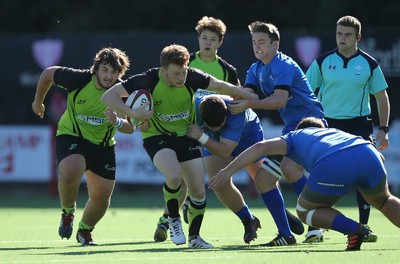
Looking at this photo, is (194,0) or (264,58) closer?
(264,58)

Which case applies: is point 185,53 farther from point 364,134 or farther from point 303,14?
point 303,14

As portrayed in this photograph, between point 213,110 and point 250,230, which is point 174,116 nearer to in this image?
point 213,110

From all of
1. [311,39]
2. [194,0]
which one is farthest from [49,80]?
[194,0]

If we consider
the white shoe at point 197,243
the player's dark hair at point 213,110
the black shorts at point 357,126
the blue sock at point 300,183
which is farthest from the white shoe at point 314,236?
the player's dark hair at point 213,110

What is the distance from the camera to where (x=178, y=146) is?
33.0 feet

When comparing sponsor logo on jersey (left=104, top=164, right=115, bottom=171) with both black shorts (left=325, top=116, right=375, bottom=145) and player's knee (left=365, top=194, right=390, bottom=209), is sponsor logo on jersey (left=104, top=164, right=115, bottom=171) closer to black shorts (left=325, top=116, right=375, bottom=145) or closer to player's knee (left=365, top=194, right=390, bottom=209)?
black shorts (left=325, top=116, right=375, bottom=145)

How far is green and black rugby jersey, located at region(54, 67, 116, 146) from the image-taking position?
10.6 m

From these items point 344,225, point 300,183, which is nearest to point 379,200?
point 344,225

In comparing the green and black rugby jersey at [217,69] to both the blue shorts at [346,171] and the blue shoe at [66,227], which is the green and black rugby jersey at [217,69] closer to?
the blue shoe at [66,227]

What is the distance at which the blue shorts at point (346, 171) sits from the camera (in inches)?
348

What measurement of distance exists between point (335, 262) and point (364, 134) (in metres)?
3.25

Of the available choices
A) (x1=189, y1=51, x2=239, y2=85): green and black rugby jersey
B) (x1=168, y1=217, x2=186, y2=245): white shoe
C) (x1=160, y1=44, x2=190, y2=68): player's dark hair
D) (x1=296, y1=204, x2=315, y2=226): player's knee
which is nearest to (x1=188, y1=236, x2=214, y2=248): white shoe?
(x1=168, y1=217, x2=186, y2=245): white shoe

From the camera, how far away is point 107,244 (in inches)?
411

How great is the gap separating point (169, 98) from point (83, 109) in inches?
43.0
